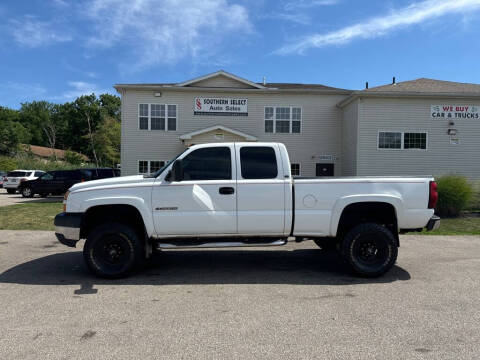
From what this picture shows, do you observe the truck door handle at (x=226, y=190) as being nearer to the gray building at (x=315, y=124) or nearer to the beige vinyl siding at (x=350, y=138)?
the gray building at (x=315, y=124)

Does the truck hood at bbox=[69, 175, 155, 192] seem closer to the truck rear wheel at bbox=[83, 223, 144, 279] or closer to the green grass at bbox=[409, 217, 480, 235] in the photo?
the truck rear wheel at bbox=[83, 223, 144, 279]

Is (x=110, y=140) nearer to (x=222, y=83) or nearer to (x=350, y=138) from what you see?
(x=222, y=83)

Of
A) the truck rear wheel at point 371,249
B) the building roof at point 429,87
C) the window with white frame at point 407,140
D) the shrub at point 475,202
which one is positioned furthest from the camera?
the window with white frame at point 407,140

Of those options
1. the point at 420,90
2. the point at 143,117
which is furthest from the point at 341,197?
the point at 143,117

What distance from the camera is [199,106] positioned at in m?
19.3

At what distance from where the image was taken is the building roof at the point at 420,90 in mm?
17297

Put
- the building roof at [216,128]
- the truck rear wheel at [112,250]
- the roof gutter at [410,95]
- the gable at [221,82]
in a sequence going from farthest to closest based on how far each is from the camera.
→ the gable at [221,82] → the building roof at [216,128] → the roof gutter at [410,95] → the truck rear wheel at [112,250]

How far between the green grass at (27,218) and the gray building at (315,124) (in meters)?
6.43

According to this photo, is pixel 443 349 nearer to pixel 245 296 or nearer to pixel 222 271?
pixel 245 296

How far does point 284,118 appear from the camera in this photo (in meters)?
19.7

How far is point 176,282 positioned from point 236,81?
1592cm

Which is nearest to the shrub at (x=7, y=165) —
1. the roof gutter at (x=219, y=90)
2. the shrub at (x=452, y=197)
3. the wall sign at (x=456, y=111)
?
the roof gutter at (x=219, y=90)

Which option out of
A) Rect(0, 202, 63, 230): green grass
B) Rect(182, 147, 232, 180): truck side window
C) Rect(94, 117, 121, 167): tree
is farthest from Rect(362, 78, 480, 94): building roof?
Rect(94, 117, 121, 167): tree

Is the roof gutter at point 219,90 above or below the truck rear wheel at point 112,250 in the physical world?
above
